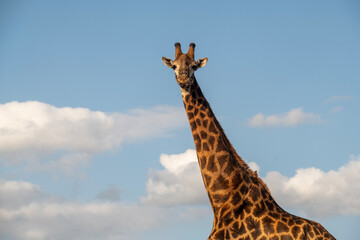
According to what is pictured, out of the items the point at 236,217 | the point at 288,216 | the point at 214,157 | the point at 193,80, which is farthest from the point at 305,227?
the point at 193,80

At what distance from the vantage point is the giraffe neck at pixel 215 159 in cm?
1489

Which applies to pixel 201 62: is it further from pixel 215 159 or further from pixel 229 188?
pixel 229 188

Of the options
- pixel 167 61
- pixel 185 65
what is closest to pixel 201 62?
pixel 167 61

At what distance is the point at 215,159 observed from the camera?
49.8 ft

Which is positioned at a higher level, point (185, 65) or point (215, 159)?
point (185, 65)

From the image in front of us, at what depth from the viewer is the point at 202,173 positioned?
1537 centimetres

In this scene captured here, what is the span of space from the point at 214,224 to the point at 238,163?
2.14 m

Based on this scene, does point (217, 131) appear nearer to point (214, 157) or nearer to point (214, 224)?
point (214, 157)

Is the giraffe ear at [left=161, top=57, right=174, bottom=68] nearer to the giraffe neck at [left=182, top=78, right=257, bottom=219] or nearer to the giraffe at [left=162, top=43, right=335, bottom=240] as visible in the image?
the giraffe at [left=162, top=43, right=335, bottom=240]

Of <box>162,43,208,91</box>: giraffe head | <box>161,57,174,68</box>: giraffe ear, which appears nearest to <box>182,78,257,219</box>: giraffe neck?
<box>162,43,208,91</box>: giraffe head

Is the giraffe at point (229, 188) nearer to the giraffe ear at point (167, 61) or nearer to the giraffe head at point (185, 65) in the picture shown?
the giraffe head at point (185, 65)

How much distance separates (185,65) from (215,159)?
3.27m

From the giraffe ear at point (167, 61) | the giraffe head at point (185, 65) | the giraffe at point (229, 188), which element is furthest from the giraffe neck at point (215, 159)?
the giraffe ear at point (167, 61)

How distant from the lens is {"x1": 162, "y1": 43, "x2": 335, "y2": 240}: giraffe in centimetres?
1466
